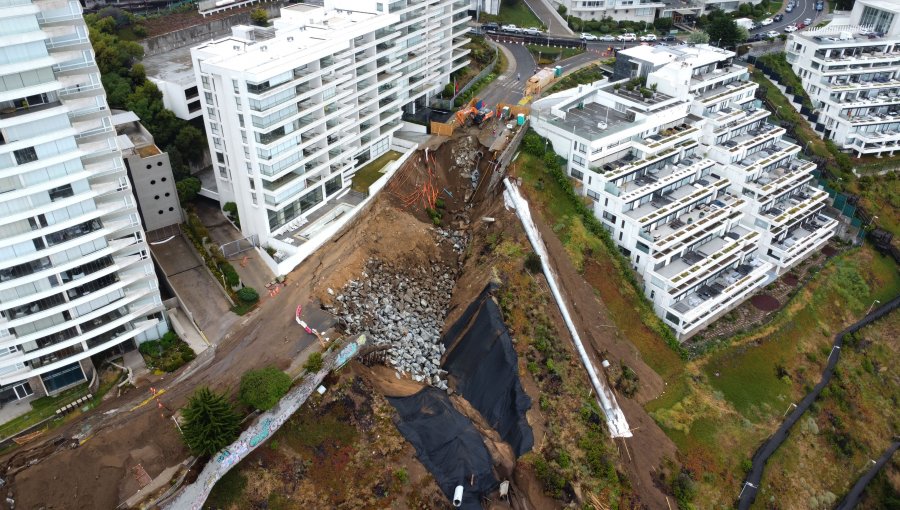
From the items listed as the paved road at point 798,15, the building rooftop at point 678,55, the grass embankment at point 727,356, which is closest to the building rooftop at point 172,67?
the grass embankment at point 727,356

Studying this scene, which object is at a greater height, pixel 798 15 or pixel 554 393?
pixel 798 15

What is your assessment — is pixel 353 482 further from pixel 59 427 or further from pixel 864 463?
pixel 864 463

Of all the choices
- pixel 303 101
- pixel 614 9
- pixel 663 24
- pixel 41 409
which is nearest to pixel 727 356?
pixel 303 101

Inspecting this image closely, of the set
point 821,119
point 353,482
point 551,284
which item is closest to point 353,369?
point 353,482

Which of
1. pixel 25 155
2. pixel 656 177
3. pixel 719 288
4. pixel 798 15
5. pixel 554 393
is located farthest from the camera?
pixel 798 15

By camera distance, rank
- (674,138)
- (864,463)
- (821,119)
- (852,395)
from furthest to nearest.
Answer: (821,119), (674,138), (852,395), (864,463)

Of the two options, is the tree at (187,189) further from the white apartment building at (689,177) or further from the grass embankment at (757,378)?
the grass embankment at (757,378)

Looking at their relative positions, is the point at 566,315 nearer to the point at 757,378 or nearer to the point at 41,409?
the point at 757,378
